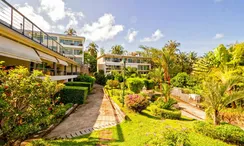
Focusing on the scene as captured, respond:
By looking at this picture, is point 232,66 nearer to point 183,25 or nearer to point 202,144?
point 183,25

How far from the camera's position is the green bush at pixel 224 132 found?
7117 millimetres

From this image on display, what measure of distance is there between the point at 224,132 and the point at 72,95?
42.3 ft

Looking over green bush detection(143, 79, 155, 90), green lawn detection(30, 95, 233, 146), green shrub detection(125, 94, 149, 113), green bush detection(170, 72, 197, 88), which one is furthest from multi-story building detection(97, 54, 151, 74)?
green lawn detection(30, 95, 233, 146)

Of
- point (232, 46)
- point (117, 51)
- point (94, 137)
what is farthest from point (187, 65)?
point (94, 137)

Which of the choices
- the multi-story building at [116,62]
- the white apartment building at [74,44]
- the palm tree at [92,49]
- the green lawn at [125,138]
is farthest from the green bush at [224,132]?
the palm tree at [92,49]

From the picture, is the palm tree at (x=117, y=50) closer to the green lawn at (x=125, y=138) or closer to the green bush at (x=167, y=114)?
the green bush at (x=167, y=114)

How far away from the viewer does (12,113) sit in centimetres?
479

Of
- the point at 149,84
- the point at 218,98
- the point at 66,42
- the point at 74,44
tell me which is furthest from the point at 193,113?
the point at 66,42

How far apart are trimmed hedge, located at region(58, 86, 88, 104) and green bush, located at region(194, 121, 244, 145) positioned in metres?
11.3

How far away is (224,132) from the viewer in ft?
24.0

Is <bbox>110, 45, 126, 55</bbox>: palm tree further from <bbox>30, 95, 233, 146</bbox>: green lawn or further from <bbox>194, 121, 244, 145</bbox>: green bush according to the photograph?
<bbox>194, 121, 244, 145</bbox>: green bush

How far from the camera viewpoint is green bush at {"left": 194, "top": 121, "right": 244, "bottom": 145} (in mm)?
7117

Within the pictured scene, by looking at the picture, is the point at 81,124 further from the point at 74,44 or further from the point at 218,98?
the point at 74,44

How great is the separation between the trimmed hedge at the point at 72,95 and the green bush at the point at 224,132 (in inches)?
444
